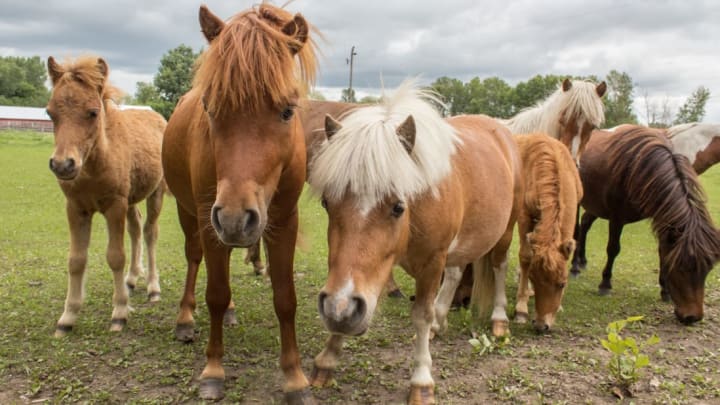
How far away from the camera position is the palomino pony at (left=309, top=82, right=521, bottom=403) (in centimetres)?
252

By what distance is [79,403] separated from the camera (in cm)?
322

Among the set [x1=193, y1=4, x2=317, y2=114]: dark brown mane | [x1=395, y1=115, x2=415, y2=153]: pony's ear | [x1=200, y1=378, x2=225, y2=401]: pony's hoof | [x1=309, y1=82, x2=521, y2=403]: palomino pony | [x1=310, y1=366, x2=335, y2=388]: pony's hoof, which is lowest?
[x1=310, y1=366, x2=335, y2=388]: pony's hoof

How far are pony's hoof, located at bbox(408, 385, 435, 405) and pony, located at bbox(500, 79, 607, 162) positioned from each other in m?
4.45

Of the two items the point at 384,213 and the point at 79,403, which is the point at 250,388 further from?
the point at 384,213

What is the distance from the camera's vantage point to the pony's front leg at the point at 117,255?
4387mm

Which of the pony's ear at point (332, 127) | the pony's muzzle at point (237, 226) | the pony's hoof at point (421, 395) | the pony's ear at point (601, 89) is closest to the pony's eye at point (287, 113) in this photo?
the pony's ear at point (332, 127)

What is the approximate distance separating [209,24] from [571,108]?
5535 mm

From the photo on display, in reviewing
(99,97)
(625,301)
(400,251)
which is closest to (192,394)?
(400,251)

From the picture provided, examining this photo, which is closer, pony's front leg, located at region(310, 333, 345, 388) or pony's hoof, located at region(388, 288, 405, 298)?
pony's front leg, located at region(310, 333, 345, 388)

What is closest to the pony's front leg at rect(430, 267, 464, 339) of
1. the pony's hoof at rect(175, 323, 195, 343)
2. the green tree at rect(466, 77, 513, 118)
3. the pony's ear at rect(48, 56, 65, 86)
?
the pony's hoof at rect(175, 323, 195, 343)

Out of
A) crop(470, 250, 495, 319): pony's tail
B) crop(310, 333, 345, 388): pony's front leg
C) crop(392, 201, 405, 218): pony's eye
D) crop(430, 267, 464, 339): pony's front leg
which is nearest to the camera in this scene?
crop(392, 201, 405, 218): pony's eye

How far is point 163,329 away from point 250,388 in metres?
1.53

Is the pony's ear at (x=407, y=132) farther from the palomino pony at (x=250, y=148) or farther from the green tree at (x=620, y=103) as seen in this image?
the green tree at (x=620, y=103)

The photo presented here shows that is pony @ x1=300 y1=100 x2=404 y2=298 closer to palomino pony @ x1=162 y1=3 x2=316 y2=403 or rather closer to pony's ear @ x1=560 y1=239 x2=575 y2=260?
pony's ear @ x1=560 y1=239 x2=575 y2=260
